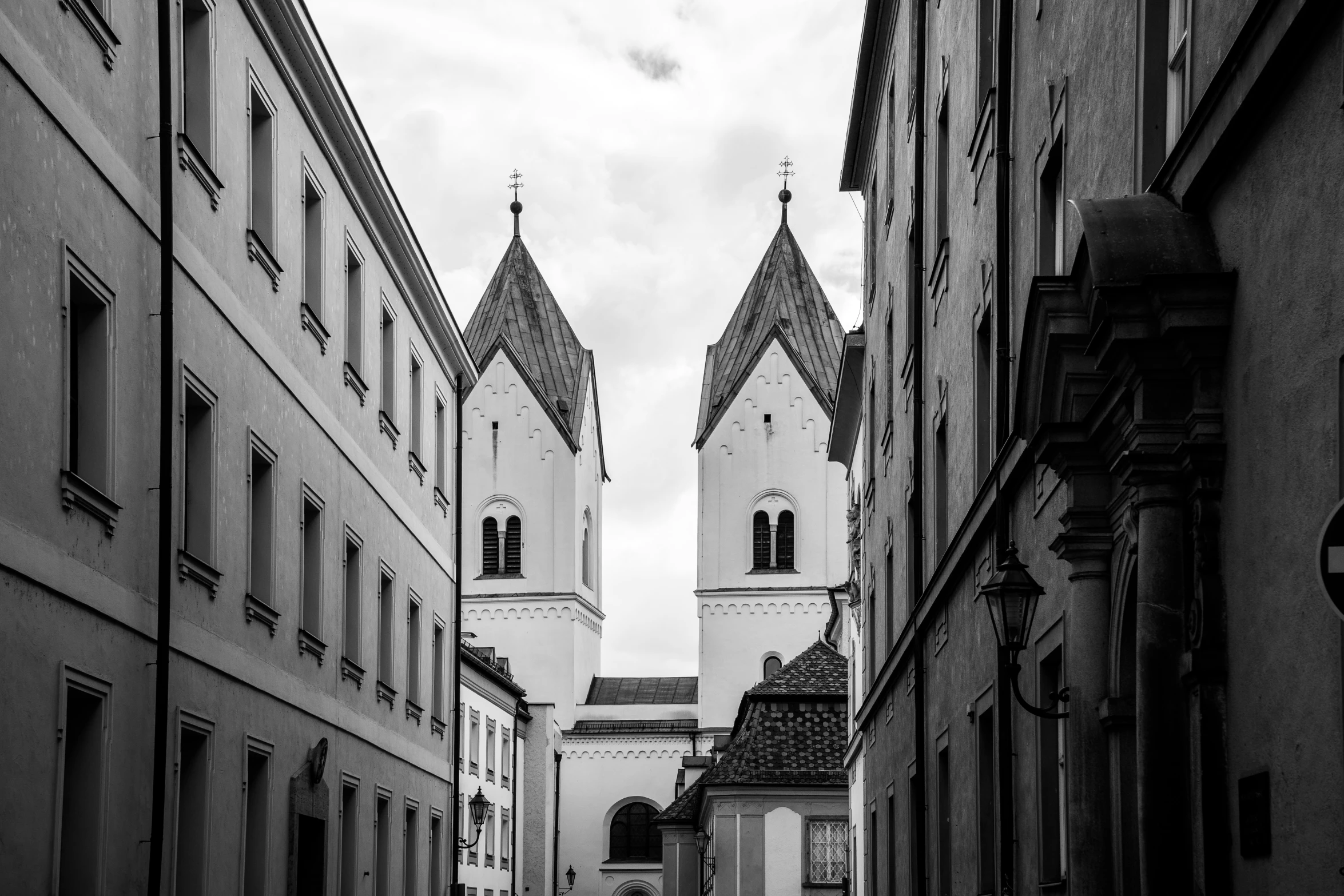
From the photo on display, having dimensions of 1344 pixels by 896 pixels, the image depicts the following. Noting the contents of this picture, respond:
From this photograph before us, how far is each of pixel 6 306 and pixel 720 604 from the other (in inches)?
2561

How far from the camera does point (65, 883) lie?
41.4ft

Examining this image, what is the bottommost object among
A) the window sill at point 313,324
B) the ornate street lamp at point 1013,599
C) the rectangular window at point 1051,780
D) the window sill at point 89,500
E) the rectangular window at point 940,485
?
the rectangular window at point 1051,780

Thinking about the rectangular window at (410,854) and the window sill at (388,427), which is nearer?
the window sill at (388,427)

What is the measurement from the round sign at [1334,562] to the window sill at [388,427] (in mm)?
20210

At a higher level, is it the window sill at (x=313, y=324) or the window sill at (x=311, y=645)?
the window sill at (x=313, y=324)

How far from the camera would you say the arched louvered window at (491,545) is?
76.8 m

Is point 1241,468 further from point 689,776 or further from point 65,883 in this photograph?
point 689,776

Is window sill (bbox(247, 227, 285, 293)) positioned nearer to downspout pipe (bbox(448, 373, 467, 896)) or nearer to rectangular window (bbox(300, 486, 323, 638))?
rectangular window (bbox(300, 486, 323, 638))

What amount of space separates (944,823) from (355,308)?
940cm

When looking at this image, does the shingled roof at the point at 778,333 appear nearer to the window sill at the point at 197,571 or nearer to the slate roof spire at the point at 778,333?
the slate roof spire at the point at 778,333

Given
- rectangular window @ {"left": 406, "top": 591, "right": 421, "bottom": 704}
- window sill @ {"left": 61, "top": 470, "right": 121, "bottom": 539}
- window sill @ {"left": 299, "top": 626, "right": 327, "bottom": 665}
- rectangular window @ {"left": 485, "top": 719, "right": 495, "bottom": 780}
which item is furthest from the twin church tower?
window sill @ {"left": 61, "top": 470, "right": 121, "bottom": 539}

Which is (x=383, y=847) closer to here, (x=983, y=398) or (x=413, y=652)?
(x=413, y=652)

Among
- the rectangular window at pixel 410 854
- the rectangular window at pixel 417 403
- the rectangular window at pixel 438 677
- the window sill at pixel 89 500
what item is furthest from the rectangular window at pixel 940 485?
the rectangular window at pixel 438 677

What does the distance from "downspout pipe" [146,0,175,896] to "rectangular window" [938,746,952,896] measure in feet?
25.8
